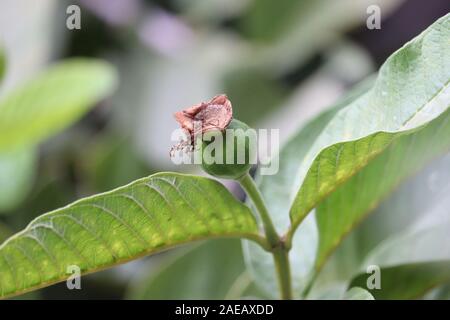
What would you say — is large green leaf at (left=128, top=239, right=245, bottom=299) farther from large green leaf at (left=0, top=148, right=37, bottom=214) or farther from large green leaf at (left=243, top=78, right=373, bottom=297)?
large green leaf at (left=0, top=148, right=37, bottom=214)

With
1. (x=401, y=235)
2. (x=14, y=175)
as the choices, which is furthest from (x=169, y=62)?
(x=401, y=235)

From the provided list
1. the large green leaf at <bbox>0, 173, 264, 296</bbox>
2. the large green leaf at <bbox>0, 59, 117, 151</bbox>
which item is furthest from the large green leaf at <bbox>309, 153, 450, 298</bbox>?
the large green leaf at <bbox>0, 59, 117, 151</bbox>

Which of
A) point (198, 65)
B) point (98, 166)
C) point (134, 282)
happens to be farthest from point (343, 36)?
point (134, 282)

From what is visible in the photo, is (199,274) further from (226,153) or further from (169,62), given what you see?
(169,62)

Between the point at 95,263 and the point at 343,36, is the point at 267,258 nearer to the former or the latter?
the point at 95,263
